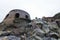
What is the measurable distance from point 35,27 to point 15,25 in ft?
20.4

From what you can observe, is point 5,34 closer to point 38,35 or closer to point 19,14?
point 38,35

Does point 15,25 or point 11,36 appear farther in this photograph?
point 15,25

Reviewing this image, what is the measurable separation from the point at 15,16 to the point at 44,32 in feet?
41.9

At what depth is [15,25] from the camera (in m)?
47.0

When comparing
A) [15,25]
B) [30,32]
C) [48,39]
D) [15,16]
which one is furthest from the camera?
[15,16]

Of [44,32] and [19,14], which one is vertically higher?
[19,14]

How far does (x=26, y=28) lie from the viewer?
45938 millimetres

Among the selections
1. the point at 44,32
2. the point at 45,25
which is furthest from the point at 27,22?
the point at 44,32

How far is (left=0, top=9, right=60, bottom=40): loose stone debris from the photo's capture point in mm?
39531

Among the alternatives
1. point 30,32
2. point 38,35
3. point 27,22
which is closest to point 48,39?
point 38,35

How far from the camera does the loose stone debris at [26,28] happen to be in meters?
39.5

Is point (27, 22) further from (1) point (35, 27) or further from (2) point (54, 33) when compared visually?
(2) point (54, 33)

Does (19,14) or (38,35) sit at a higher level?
(19,14)

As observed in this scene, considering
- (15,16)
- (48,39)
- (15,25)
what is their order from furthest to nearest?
(15,16) < (15,25) < (48,39)
